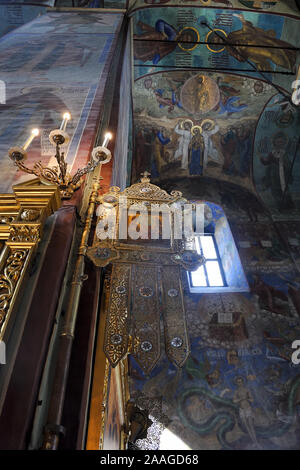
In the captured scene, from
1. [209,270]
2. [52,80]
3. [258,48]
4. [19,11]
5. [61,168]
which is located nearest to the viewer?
[61,168]

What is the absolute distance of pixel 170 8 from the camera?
9.20 meters

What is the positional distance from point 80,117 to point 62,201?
1958 millimetres

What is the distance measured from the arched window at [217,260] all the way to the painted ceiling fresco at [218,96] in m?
2.11

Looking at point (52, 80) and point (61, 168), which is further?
point (52, 80)

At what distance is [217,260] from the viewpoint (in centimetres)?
841

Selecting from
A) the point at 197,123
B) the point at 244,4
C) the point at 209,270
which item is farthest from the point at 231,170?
the point at 244,4

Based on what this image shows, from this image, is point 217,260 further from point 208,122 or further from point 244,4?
point 244,4

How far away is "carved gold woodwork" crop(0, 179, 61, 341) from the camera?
1.84 m

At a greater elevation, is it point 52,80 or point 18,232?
point 52,80

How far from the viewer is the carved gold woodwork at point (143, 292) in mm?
1914

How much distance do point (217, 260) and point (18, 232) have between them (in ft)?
22.5

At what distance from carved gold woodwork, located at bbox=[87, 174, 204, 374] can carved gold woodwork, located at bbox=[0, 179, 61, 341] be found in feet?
1.52

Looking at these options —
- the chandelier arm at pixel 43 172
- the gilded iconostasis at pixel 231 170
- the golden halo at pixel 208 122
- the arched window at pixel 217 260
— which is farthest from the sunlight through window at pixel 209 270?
the chandelier arm at pixel 43 172

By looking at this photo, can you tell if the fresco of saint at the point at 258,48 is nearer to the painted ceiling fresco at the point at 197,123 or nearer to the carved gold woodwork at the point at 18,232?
the painted ceiling fresco at the point at 197,123
